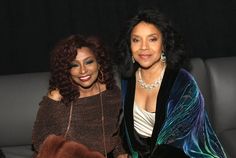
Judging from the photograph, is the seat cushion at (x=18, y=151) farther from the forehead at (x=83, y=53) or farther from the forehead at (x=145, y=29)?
the forehead at (x=145, y=29)

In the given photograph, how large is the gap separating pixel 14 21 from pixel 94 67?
83cm

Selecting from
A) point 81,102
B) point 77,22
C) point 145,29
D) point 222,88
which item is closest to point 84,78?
point 81,102

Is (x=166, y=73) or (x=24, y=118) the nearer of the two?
(x=166, y=73)

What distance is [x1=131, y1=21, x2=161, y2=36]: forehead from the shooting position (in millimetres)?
2000

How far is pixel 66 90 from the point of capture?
2.15 meters

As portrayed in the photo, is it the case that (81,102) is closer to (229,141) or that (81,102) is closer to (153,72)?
(153,72)

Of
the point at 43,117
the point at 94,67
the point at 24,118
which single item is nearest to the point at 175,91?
the point at 94,67

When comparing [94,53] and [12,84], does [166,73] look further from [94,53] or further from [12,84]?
[12,84]

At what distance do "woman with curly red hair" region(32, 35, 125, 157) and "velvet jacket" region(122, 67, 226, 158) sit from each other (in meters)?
0.16

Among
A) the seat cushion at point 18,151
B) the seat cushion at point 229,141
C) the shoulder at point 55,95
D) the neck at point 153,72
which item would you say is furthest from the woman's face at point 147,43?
the seat cushion at point 18,151

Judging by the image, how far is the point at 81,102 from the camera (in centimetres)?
219

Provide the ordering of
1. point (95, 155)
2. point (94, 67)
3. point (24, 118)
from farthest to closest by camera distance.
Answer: point (24, 118)
point (94, 67)
point (95, 155)

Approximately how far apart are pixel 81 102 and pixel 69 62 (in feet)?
0.82

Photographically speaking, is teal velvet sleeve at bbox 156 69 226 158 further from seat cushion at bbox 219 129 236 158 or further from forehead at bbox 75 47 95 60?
forehead at bbox 75 47 95 60
